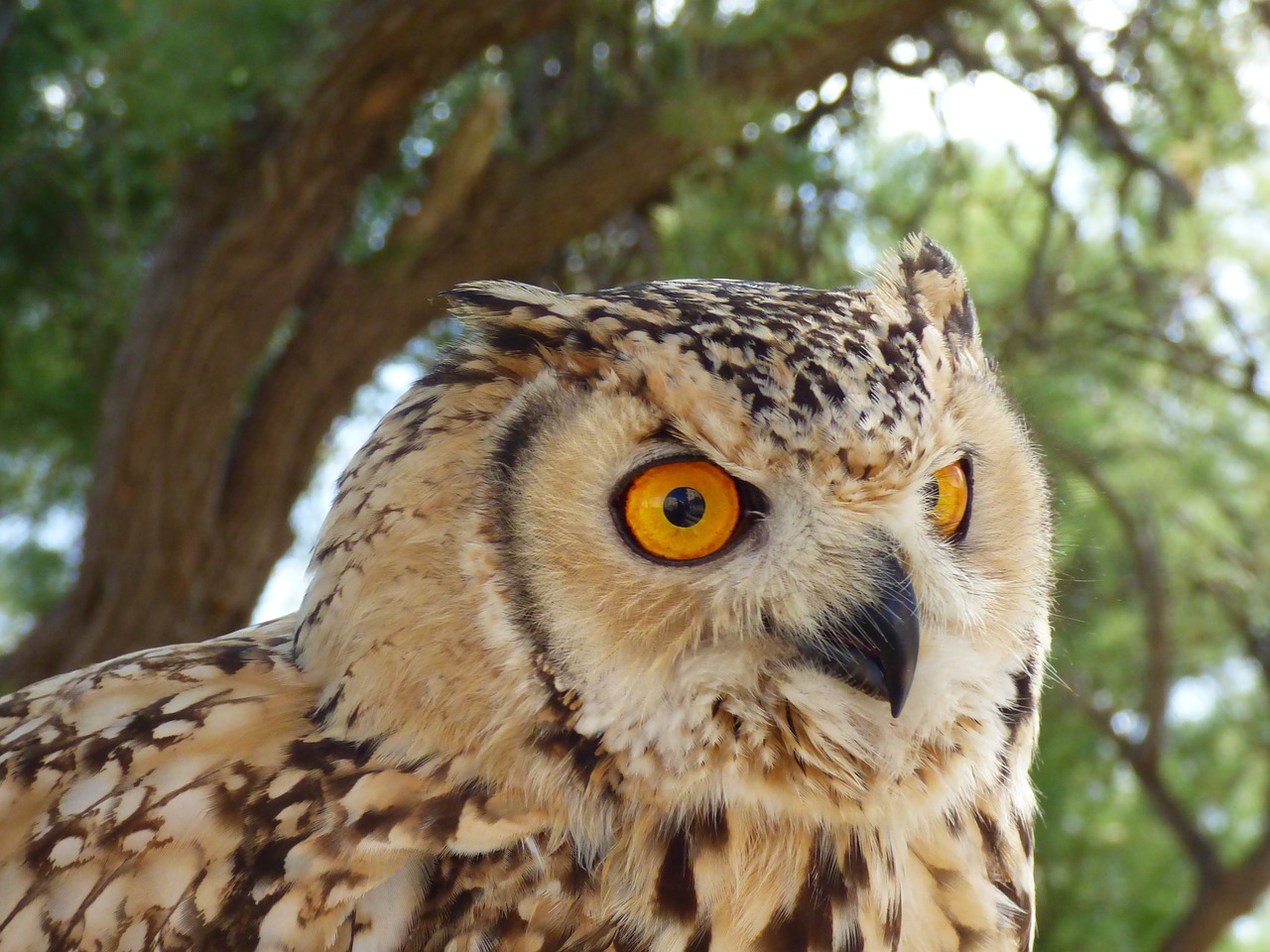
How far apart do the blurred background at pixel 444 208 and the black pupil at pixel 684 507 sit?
1618 mm

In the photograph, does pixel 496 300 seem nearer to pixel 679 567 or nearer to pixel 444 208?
pixel 679 567

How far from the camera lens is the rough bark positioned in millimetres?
3219

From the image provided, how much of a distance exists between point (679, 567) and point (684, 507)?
0.19 ft

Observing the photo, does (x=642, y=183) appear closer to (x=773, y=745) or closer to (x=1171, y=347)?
(x=1171, y=347)

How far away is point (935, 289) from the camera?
1.39m

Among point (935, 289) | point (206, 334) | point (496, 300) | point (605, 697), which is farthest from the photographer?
point (206, 334)

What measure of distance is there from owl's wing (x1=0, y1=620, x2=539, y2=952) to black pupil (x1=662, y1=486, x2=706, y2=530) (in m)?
0.30

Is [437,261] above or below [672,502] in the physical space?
above

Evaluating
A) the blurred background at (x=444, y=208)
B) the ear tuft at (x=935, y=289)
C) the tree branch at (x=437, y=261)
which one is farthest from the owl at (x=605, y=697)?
the tree branch at (x=437, y=261)

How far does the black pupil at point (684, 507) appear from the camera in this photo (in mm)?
1101

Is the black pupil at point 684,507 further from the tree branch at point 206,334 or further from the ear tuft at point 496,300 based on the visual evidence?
the tree branch at point 206,334

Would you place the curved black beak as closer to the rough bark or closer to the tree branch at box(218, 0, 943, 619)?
the rough bark

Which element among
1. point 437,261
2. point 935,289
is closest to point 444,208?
point 437,261

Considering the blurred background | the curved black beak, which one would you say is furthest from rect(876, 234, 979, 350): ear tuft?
the blurred background
